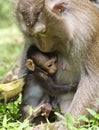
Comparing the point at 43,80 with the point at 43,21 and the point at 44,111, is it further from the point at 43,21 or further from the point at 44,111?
the point at 43,21

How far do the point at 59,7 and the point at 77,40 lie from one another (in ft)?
1.31

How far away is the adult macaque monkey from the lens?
6.48 meters

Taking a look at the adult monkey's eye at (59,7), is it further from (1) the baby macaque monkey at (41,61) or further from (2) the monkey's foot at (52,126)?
(2) the monkey's foot at (52,126)

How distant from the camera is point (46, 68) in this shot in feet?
22.3

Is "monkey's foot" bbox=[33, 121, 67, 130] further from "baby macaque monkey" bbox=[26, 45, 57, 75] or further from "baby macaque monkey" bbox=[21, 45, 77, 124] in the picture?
"baby macaque monkey" bbox=[26, 45, 57, 75]

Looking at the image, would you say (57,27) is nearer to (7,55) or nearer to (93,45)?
(93,45)

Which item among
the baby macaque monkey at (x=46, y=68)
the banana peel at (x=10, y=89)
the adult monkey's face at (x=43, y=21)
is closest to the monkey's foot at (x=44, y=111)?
the baby macaque monkey at (x=46, y=68)

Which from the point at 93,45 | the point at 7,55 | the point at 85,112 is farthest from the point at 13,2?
the point at 7,55

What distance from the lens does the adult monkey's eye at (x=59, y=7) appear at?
6.42 metres

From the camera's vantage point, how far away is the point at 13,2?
6.62 m

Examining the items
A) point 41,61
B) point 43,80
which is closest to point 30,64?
point 41,61

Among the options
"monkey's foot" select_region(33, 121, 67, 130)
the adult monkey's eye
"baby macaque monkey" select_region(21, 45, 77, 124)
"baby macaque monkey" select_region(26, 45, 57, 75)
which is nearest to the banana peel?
"baby macaque monkey" select_region(21, 45, 77, 124)

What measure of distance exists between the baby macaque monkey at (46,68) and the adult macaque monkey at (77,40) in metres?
0.11

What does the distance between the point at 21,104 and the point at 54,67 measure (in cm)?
56
